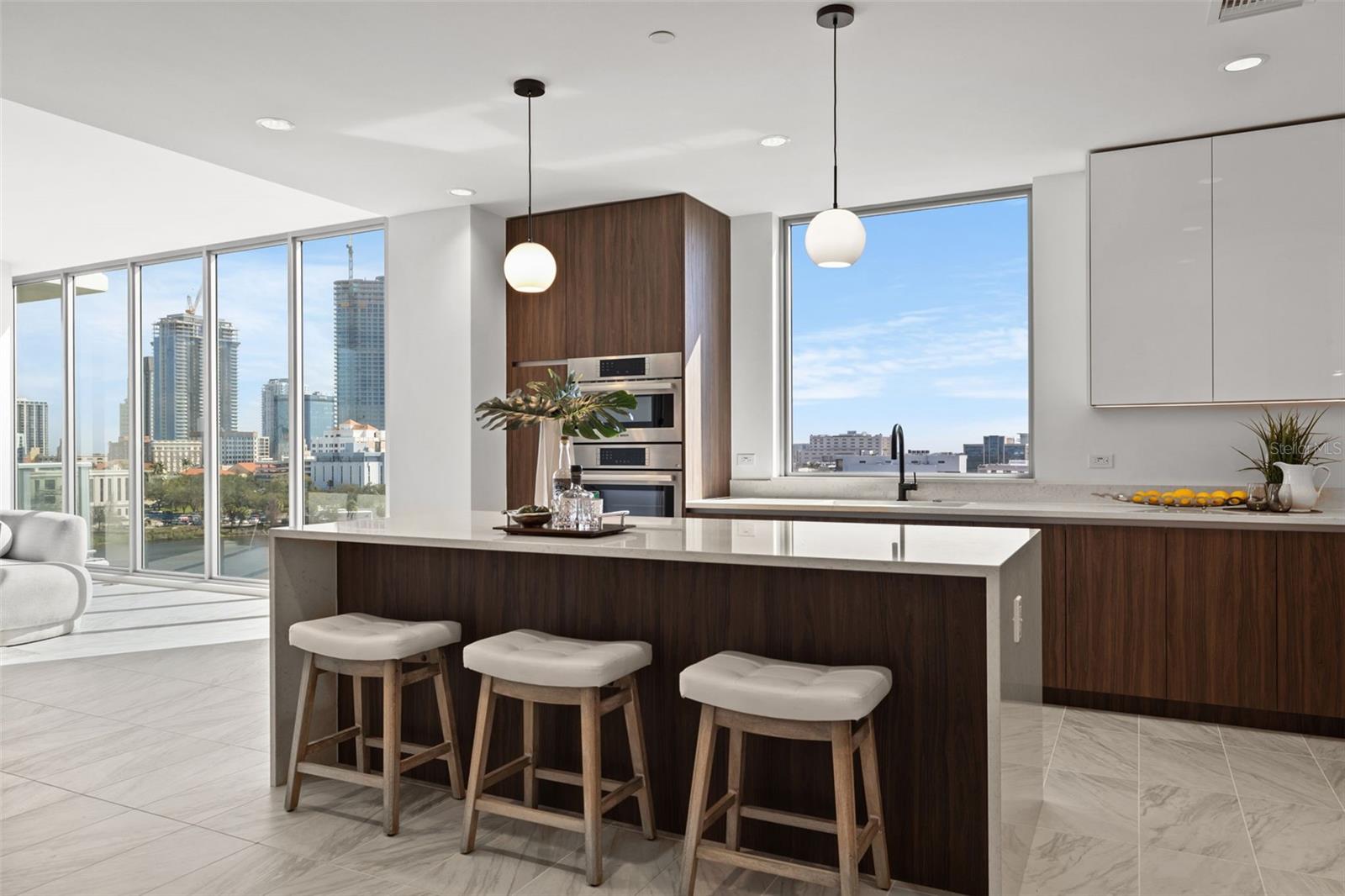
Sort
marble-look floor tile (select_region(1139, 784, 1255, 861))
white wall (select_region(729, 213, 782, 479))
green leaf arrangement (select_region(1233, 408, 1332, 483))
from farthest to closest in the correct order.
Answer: white wall (select_region(729, 213, 782, 479))
green leaf arrangement (select_region(1233, 408, 1332, 483))
marble-look floor tile (select_region(1139, 784, 1255, 861))

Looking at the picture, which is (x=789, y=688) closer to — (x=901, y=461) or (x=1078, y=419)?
(x=901, y=461)

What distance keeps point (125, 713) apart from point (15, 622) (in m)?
1.89

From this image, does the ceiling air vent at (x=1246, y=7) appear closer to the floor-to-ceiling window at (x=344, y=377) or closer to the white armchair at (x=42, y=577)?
the floor-to-ceiling window at (x=344, y=377)

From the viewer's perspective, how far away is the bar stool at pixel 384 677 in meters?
2.63

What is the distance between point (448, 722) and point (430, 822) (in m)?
0.30

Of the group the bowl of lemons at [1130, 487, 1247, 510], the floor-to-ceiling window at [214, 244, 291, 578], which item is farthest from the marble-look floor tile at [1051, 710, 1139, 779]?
the floor-to-ceiling window at [214, 244, 291, 578]

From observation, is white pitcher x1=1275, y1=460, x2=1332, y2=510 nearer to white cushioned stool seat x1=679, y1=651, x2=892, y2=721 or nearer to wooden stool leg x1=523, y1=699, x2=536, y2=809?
white cushioned stool seat x1=679, y1=651, x2=892, y2=721

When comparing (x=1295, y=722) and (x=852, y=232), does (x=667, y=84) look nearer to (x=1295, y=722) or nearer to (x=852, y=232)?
(x=852, y=232)

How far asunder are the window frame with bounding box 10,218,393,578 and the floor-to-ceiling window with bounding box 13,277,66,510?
0.07 metres

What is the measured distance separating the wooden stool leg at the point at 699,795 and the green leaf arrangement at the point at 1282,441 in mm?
3060

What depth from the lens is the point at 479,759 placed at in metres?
2.49

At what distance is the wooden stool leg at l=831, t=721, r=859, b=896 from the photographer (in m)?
2.02

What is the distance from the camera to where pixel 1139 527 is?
3.79m

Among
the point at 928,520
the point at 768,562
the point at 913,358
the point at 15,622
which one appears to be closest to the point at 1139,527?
the point at 928,520
